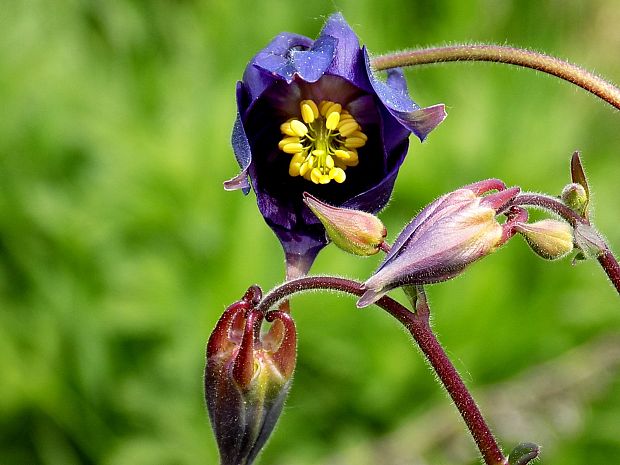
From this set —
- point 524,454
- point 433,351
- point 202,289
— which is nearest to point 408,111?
point 433,351

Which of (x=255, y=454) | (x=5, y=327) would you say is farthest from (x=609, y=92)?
(x=5, y=327)

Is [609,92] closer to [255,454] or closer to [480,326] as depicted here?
[255,454]

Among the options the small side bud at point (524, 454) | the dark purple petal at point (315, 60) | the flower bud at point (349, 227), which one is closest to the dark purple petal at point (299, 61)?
the dark purple petal at point (315, 60)

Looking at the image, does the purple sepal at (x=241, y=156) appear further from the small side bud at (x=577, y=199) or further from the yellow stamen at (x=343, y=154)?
the small side bud at (x=577, y=199)

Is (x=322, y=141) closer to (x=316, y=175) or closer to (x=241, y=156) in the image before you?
(x=316, y=175)

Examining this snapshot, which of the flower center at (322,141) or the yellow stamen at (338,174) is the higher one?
the flower center at (322,141)

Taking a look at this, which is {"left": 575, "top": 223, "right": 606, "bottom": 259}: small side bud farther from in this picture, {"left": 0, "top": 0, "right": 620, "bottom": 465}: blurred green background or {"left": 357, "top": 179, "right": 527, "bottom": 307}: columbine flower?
{"left": 0, "top": 0, "right": 620, "bottom": 465}: blurred green background
